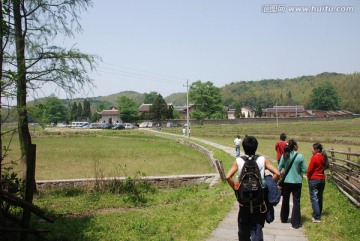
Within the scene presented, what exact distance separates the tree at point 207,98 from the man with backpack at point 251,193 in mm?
72928

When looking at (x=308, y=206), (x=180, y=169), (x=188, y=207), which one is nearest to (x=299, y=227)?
(x=308, y=206)

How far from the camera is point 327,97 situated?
116938 mm

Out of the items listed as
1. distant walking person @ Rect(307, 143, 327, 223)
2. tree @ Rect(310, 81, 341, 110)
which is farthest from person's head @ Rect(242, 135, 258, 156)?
tree @ Rect(310, 81, 341, 110)

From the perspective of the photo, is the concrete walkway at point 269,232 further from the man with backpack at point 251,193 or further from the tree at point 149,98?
the tree at point 149,98

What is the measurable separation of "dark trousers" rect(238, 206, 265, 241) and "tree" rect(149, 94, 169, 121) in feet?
252

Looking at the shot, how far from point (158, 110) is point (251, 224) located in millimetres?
77259

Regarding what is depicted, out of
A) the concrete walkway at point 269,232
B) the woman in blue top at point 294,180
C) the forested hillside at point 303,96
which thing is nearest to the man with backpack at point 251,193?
the concrete walkway at point 269,232

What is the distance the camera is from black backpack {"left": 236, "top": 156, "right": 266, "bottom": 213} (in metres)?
4.27

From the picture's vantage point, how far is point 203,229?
6.22 metres

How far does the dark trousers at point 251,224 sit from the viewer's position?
4.38 meters

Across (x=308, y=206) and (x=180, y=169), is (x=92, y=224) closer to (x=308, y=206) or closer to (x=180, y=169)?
(x=308, y=206)

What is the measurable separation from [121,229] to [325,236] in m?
3.68

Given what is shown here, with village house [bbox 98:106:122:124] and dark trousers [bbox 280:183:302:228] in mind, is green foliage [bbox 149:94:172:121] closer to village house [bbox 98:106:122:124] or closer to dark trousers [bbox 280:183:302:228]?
village house [bbox 98:106:122:124]

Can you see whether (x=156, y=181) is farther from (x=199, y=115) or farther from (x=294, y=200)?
(x=199, y=115)
